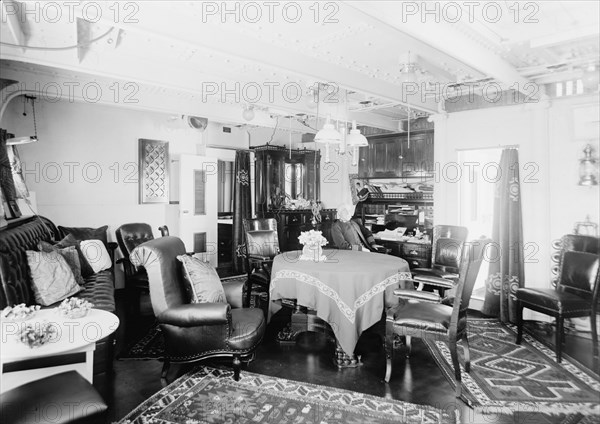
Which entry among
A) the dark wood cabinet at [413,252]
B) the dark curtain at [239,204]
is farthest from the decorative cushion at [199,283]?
the dark curtain at [239,204]

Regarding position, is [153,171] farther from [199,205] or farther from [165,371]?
[165,371]

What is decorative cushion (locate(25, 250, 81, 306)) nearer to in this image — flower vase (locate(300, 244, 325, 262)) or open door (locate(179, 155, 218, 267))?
flower vase (locate(300, 244, 325, 262))

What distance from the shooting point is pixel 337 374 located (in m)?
3.21

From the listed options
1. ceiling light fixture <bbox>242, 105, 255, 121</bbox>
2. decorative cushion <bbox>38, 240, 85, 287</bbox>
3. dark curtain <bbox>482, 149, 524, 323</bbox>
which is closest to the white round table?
decorative cushion <bbox>38, 240, 85, 287</bbox>

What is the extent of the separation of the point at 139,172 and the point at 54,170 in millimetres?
1188

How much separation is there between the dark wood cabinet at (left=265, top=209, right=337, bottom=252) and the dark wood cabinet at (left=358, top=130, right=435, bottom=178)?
130 centimetres

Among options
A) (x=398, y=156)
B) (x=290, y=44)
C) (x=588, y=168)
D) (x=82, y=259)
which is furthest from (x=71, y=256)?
(x=398, y=156)

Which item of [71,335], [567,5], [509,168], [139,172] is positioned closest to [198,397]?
[71,335]

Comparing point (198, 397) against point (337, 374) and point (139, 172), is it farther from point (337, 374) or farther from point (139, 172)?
point (139, 172)

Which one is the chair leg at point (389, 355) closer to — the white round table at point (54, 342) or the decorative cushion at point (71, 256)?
the white round table at point (54, 342)

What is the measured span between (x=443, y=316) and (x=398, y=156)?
3979 mm

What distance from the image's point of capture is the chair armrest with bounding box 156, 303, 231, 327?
2.94 metres

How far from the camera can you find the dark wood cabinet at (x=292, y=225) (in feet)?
24.8

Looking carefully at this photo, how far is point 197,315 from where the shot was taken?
2957mm
